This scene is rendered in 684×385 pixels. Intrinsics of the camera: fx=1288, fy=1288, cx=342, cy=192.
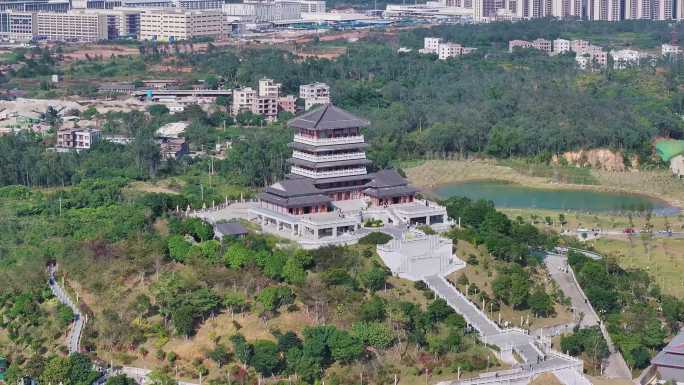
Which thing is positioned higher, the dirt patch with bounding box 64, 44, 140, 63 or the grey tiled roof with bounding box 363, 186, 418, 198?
the dirt patch with bounding box 64, 44, 140, 63

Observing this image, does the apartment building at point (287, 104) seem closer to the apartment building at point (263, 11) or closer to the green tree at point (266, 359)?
Result: the green tree at point (266, 359)

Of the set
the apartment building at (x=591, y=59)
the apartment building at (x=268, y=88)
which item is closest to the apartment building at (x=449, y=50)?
the apartment building at (x=591, y=59)

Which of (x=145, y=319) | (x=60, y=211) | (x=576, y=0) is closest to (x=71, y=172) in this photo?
(x=60, y=211)

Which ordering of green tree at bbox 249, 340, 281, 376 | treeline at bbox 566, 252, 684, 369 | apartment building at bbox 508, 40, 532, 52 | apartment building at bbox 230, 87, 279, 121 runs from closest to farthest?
green tree at bbox 249, 340, 281, 376, treeline at bbox 566, 252, 684, 369, apartment building at bbox 230, 87, 279, 121, apartment building at bbox 508, 40, 532, 52

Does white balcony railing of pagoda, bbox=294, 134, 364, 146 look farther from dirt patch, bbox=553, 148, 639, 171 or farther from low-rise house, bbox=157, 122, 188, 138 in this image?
low-rise house, bbox=157, 122, 188, 138

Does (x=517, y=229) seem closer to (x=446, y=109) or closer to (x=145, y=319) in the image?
(x=145, y=319)

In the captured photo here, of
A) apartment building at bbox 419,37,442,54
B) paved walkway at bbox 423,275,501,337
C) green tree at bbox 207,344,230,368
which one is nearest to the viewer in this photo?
green tree at bbox 207,344,230,368

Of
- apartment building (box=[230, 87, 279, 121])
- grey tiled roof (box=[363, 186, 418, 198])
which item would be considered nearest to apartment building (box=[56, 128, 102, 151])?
apartment building (box=[230, 87, 279, 121])
